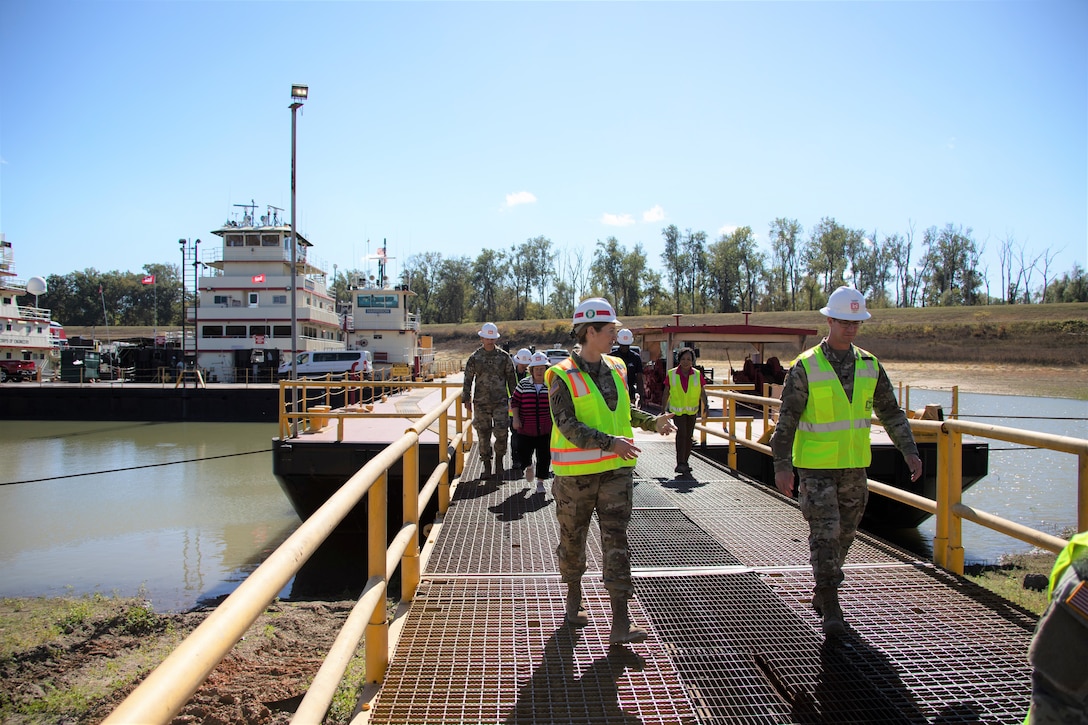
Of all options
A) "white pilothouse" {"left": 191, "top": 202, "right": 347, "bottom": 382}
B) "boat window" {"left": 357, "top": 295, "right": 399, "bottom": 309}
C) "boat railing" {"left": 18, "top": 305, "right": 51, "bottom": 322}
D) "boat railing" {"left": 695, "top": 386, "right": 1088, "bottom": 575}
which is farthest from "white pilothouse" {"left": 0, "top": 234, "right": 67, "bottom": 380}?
"boat railing" {"left": 695, "top": 386, "right": 1088, "bottom": 575}

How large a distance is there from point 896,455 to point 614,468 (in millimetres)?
8739

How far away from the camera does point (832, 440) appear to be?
12.5 ft

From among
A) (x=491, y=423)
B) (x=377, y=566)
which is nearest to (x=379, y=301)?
(x=491, y=423)

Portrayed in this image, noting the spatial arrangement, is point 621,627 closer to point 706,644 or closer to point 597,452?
point 706,644

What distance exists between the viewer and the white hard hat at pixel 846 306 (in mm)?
3801

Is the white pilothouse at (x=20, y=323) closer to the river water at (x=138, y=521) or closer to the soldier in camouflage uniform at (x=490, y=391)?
the river water at (x=138, y=521)

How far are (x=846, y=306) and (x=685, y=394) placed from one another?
4.84 m

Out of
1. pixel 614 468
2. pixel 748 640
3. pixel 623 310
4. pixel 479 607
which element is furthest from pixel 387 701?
pixel 623 310

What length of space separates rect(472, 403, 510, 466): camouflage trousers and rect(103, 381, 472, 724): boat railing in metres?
3.55

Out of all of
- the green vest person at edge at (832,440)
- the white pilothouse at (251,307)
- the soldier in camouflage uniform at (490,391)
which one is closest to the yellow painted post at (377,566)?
the green vest person at edge at (832,440)

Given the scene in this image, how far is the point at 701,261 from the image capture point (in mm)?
92312

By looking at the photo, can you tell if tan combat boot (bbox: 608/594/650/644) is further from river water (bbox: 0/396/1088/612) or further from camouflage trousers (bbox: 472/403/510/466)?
river water (bbox: 0/396/1088/612)

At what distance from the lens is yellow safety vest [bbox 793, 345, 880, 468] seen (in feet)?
12.5

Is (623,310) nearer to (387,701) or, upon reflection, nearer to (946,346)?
(946,346)
